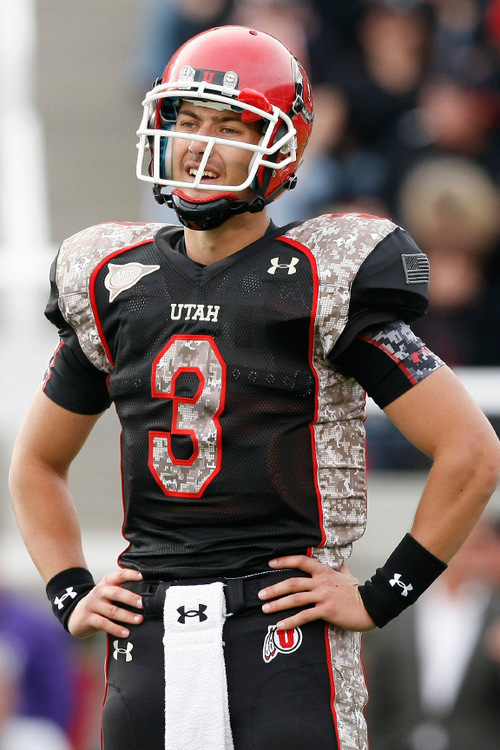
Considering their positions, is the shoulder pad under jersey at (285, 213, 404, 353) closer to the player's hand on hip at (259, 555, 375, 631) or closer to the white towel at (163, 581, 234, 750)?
the player's hand on hip at (259, 555, 375, 631)

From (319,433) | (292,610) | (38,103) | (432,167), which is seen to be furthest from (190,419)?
(38,103)

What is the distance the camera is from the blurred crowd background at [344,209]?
196 inches

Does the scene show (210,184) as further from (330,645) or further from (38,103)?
(38,103)

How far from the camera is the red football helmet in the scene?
8.98 feet

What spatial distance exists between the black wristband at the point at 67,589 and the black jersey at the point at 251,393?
201 millimetres

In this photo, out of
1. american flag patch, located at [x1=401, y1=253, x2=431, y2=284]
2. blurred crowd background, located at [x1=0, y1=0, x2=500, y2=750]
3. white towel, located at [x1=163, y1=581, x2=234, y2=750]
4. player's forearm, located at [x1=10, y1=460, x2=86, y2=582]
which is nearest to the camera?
white towel, located at [x1=163, y1=581, x2=234, y2=750]

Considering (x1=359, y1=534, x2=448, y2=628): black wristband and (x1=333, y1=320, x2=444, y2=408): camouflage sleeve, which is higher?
(x1=333, y1=320, x2=444, y2=408): camouflage sleeve

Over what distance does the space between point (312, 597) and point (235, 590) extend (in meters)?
0.16

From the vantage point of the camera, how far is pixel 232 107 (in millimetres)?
2771

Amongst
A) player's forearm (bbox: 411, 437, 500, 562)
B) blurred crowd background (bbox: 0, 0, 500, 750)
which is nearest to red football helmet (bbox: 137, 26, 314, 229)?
player's forearm (bbox: 411, 437, 500, 562)

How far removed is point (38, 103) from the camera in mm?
7301

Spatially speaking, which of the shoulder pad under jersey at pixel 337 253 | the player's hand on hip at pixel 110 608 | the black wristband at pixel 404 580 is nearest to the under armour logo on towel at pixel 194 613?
the player's hand on hip at pixel 110 608

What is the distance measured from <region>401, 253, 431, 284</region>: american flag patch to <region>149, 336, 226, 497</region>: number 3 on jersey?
44 centimetres

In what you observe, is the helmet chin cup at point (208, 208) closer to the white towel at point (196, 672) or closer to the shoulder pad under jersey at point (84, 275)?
the shoulder pad under jersey at point (84, 275)
